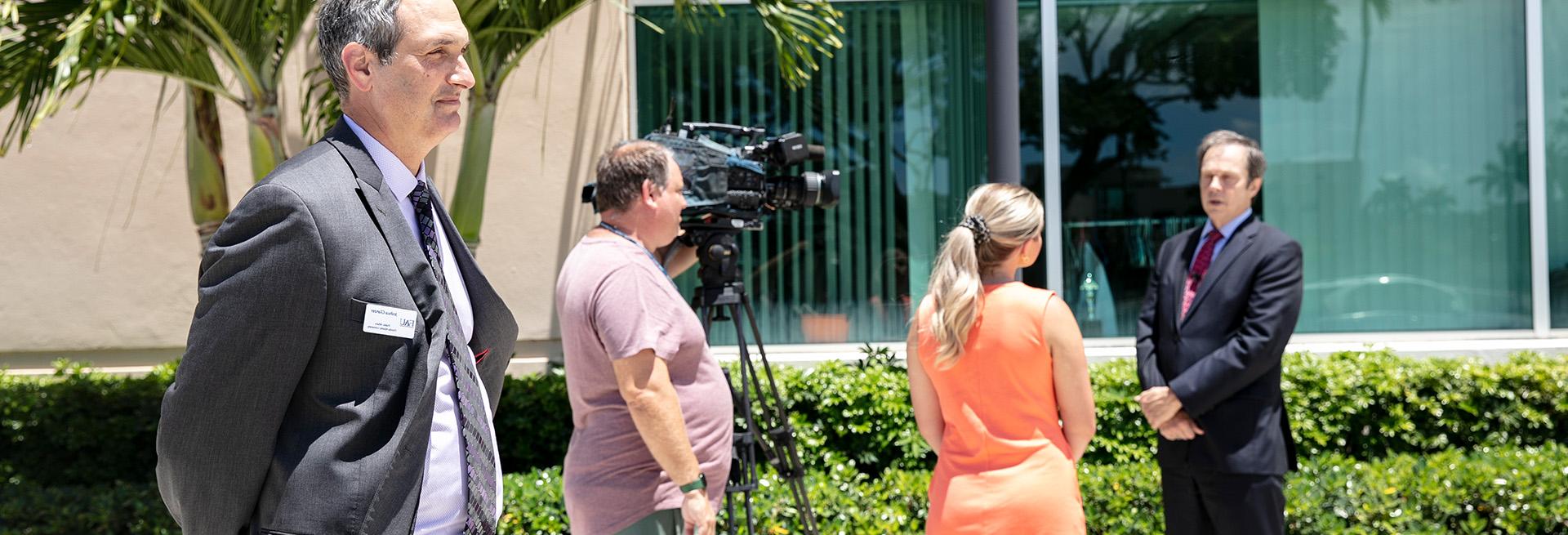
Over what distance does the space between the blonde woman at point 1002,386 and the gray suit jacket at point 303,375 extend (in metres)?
1.45

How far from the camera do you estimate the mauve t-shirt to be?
2582mm

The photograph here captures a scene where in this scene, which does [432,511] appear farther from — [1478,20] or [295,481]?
[1478,20]

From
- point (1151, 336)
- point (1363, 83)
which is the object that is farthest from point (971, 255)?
point (1363, 83)

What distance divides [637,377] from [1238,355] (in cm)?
183

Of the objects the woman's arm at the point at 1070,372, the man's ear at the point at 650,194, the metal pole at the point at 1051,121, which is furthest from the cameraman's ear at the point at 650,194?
the metal pole at the point at 1051,121

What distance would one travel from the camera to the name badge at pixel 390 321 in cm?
136

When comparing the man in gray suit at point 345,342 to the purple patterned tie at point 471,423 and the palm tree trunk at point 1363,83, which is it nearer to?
the purple patterned tie at point 471,423

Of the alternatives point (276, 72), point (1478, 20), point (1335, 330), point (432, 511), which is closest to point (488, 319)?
point (432, 511)

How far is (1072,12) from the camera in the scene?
19.9 ft

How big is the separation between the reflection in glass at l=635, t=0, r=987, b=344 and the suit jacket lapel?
8.63ft

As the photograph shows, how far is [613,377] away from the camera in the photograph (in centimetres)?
267

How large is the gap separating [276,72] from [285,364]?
327 centimetres

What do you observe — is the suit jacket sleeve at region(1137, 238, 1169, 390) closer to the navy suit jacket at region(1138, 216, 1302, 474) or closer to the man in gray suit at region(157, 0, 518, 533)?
the navy suit jacket at region(1138, 216, 1302, 474)

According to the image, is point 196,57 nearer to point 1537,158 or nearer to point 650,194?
point 650,194
